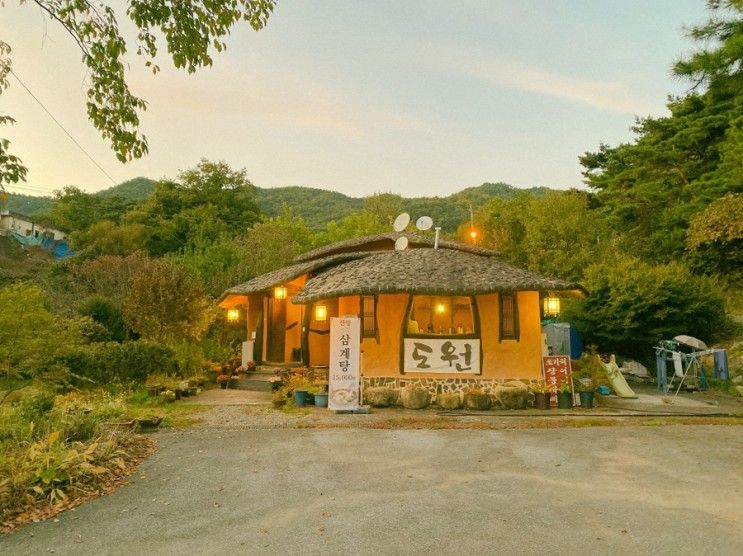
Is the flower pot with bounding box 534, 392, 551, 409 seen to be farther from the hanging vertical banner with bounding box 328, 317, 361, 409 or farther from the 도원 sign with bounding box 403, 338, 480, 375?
the hanging vertical banner with bounding box 328, 317, 361, 409

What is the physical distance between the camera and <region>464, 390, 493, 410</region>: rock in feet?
36.7

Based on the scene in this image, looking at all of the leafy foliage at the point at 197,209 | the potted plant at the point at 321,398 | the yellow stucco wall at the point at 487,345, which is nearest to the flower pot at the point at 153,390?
the potted plant at the point at 321,398

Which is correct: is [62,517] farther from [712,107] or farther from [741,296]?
[712,107]

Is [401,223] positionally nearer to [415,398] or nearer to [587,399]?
[415,398]

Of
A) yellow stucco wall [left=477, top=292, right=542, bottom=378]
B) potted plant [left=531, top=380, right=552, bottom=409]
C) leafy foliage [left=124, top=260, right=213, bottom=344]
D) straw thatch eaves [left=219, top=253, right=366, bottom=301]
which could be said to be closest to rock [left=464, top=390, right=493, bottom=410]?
yellow stucco wall [left=477, top=292, right=542, bottom=378]

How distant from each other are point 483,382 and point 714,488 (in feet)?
21.0

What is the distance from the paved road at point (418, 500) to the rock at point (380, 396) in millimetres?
3170

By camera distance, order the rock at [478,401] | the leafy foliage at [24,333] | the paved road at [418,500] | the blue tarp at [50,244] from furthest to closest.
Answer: the blue tarp at [50,244]
the rock at [478,401]
the leafy foliage at [24,333]
the paved road at [418,500]

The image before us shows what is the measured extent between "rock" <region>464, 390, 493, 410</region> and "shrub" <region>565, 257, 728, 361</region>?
8221 millimetres

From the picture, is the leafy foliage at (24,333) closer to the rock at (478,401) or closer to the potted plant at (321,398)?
the potted plant at (321,398)

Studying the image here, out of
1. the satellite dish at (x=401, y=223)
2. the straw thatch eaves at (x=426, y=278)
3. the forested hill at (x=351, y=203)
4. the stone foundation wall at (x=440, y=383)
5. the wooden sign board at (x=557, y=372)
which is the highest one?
the forested hill at (x=351, y=203)

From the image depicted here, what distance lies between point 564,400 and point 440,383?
271cm

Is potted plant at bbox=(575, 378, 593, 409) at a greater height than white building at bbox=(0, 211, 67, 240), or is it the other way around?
white building at bbox=(0, 211, 67, 240)

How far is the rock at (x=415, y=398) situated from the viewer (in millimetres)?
11266
